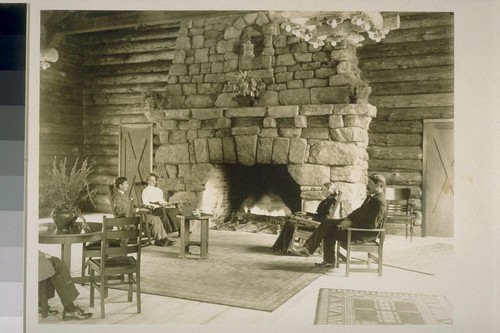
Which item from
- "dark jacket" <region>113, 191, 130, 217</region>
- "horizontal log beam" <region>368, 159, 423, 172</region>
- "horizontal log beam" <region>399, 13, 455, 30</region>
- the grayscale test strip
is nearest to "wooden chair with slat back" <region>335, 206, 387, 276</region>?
"horizontal log beam" <region>368, 159, 423, 172</region>

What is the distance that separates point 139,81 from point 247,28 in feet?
3.88

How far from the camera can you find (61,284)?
316cm

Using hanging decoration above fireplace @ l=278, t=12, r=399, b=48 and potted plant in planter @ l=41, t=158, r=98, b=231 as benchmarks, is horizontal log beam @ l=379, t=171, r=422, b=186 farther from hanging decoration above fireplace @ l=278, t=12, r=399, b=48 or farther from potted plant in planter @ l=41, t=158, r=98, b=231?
potted plant in planter @ l=41, t=158, r=98, b=231

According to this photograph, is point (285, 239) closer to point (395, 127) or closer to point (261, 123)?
point (261, 123)

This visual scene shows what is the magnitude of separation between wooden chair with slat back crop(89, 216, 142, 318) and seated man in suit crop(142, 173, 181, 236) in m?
0.49

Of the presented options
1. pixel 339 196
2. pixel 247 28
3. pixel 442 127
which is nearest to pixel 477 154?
pixel 442 127

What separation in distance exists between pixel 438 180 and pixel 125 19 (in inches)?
116

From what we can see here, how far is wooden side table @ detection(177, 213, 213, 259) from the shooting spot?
3.63m

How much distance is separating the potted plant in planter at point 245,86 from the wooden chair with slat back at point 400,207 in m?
1.52

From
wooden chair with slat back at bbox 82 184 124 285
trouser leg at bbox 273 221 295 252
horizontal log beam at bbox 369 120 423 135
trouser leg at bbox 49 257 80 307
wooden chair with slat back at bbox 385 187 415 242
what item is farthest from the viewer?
horizontal log beam at bbox 369 120 423 135

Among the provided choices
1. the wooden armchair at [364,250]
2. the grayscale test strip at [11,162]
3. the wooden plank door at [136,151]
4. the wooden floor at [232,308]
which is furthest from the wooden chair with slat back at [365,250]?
the grayscale test strip at [11,162]

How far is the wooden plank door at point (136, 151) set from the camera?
4003 mm

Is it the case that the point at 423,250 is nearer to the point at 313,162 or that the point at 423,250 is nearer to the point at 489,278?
the point at 489,278

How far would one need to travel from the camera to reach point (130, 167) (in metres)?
4.05
